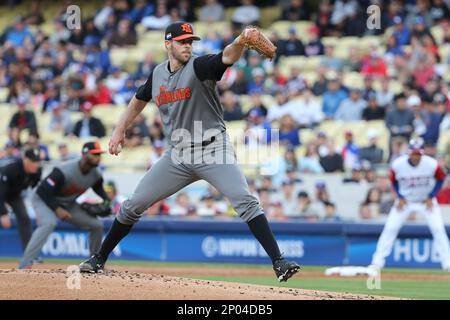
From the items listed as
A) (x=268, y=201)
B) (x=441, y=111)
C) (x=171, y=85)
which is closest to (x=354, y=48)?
(x=441, y=111)

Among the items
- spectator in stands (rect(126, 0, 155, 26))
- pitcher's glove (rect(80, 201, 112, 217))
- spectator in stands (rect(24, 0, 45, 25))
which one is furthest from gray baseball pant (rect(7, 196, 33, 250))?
spectator in stands (rect(24, 0, 45, 25))

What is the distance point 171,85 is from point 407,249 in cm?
834

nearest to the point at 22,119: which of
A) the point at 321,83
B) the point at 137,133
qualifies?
the point at 137,133

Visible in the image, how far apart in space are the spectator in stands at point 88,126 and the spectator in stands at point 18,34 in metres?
4.52

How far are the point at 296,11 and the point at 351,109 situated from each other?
418 cm

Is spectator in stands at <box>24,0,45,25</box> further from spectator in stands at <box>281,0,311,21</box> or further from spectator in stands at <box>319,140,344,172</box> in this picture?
spectator in stands at <box>319,140,344,172</box>

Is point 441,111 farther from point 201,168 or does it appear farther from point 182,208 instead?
point 201,168

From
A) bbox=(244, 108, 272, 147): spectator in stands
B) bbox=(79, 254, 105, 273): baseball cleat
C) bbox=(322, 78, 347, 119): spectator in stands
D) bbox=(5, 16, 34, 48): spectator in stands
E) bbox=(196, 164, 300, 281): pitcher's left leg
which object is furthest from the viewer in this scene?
bbox=(5, 16, 34, 48): spectator in stands

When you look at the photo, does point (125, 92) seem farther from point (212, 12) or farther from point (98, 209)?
point (98, 209)

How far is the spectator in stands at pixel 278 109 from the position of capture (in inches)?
734

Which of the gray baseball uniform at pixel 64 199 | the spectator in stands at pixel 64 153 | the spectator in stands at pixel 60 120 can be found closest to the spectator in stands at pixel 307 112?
the spectator in stands at pixel 64 153

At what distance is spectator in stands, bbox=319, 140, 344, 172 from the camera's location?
56.3 feet

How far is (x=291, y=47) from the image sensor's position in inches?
815

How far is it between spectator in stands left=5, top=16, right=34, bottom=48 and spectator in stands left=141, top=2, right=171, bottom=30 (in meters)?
2.87
